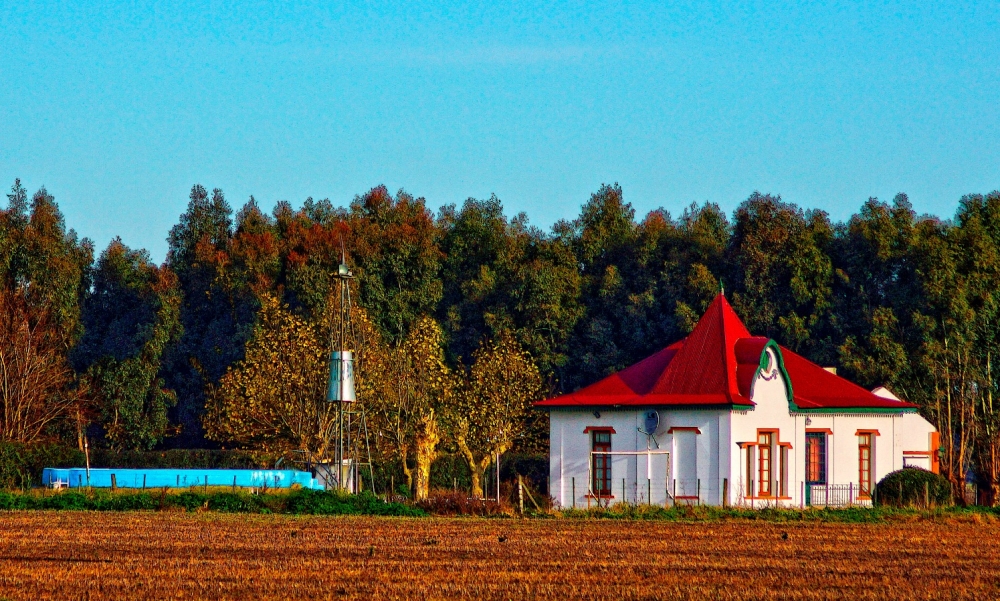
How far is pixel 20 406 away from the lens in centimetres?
6103

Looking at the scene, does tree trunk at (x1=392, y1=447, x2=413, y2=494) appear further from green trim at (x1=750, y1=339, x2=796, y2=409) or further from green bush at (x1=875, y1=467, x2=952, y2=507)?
green bush at (x1=875, y1=467, x2=952, y2=507)

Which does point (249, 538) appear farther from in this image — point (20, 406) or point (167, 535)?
point (20, 406)

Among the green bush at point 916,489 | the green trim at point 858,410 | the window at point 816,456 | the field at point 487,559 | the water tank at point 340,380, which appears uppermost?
the water tank at point 340,380

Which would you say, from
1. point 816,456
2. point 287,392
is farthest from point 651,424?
point 287,392

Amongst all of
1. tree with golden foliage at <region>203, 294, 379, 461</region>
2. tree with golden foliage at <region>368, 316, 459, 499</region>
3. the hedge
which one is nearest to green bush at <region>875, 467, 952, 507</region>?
the hedge

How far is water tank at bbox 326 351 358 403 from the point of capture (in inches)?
1695

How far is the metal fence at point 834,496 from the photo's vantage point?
4222 cm

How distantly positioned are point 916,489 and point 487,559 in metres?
19.5

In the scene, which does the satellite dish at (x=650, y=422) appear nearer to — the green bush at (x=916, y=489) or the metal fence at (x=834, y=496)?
the metal fence at (x=834, y=496)

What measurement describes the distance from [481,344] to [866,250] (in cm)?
1520

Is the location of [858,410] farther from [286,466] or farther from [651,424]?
[286,466]

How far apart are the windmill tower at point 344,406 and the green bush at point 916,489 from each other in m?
15.3

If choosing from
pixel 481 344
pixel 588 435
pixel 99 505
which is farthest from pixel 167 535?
pixel 481 344

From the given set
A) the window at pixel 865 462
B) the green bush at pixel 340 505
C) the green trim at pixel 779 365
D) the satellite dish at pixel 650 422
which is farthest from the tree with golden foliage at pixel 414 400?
the window at pixel 865 462
